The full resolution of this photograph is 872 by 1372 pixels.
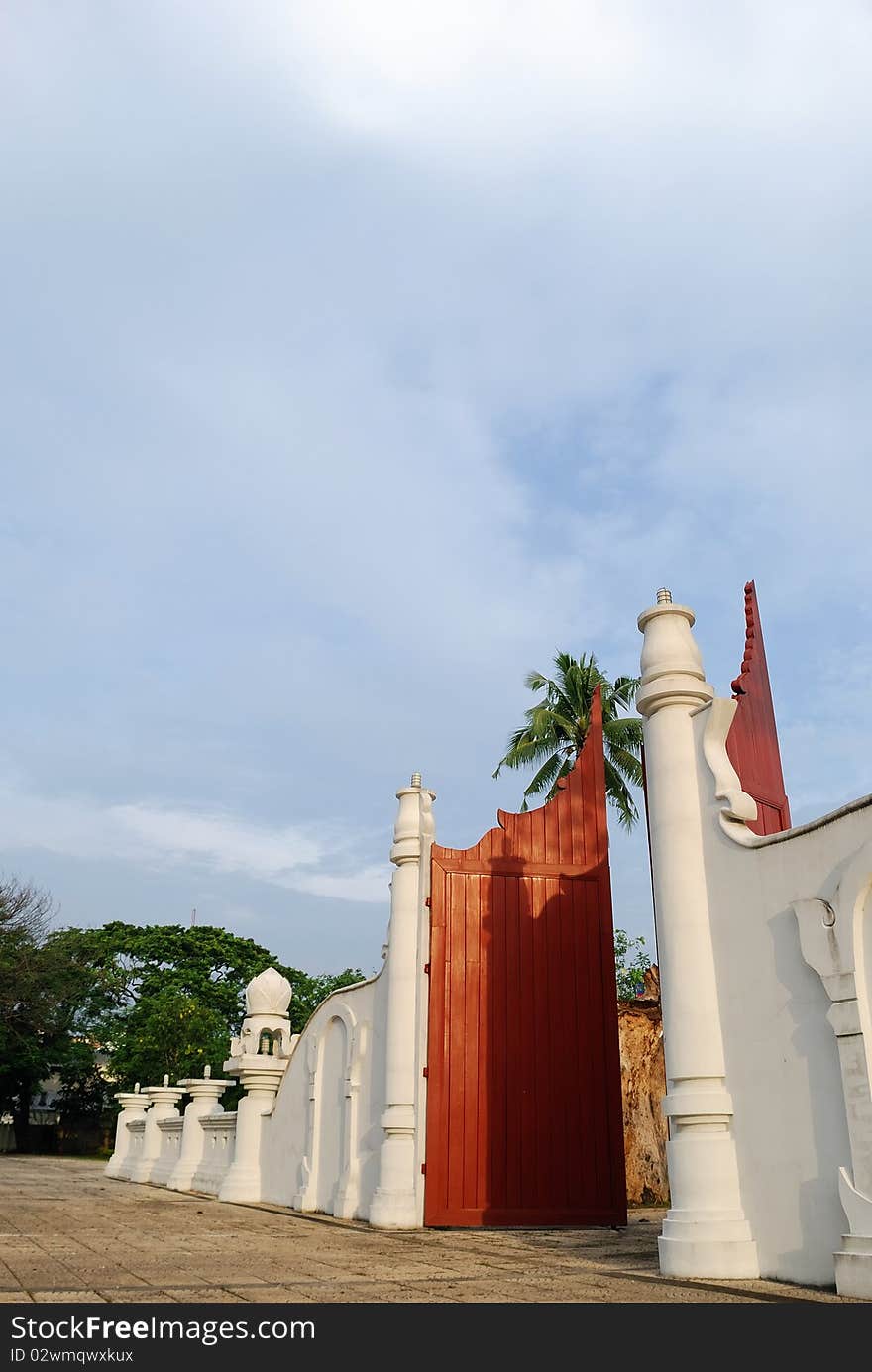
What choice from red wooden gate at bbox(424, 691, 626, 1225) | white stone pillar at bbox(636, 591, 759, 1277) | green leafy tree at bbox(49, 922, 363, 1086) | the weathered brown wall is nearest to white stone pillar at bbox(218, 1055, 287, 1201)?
red wooden gate at bbox(424, 691, 626, 1225)

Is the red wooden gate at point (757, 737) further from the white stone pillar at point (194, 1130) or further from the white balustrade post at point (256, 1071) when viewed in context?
the white stone pillar at point (194, 1130)

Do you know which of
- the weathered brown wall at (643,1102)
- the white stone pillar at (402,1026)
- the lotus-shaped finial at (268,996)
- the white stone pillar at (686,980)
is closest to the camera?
the white stone pillar at (686,980)

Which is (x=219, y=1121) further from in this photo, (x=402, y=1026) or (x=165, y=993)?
(x=165, y=993)

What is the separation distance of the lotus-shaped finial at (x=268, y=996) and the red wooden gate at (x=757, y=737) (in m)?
8.53

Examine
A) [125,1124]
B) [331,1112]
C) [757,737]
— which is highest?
[757,737]

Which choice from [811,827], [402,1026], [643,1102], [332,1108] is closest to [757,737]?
[811,827]

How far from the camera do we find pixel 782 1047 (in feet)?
21.3

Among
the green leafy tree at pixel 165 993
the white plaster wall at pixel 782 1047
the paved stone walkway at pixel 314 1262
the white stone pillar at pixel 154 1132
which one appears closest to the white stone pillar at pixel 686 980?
the white plaster wall at pixel 782 1047

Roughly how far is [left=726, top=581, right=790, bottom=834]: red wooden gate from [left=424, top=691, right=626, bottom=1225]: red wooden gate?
8.78 feet

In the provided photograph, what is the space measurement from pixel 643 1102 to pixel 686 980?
901 centimetres

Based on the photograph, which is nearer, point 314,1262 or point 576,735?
point 314,1262

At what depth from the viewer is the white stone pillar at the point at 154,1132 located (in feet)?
61.5

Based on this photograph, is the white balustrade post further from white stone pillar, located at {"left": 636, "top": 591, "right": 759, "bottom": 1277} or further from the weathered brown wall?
white stone pillar, located at {"left": 636, "top": 591, "right": 759, "bottom": 1277}

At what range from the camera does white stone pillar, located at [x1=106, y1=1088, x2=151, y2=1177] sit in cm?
2088
